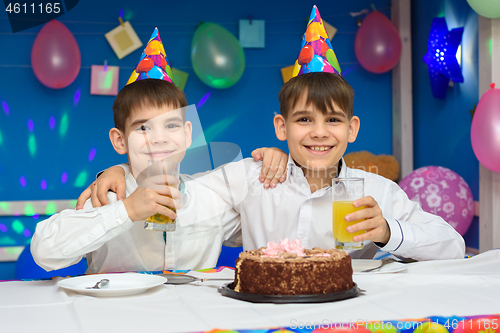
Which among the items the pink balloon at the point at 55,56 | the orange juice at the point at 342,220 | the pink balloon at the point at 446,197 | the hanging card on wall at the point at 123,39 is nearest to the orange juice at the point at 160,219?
the orange juice at the point at 342,220

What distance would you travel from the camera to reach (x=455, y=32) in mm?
2350

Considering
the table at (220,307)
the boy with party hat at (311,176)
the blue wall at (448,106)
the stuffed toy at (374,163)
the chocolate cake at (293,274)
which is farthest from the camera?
the stuffed toy at (374,163)

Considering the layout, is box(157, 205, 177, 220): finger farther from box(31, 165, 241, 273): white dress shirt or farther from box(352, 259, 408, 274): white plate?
box(352, 259, 408, 274): white plate

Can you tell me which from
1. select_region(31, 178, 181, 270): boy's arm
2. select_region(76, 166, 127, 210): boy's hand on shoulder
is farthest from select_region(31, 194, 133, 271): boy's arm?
select_region(76, 166, 127, 210): boy's hand on shoulder

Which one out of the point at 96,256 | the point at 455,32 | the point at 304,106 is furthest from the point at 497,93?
the point at 96,256

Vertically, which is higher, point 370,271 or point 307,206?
point 307,206

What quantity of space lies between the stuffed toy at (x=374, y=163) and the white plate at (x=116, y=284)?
1.93 m

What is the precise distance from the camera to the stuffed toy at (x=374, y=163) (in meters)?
2.64

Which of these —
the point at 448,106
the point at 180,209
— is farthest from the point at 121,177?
the point at 448,106

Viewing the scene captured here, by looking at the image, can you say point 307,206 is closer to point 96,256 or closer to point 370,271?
point 370,271

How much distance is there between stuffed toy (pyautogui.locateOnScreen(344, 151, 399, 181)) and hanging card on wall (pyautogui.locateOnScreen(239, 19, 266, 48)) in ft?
2.83

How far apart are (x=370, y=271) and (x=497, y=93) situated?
1.26 metres

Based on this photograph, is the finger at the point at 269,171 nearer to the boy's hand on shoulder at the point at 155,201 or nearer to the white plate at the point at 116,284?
the boy's hand on shoulder at the point at 155,201

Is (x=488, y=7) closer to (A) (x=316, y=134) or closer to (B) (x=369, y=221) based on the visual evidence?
(A) (x=316, y=134)
